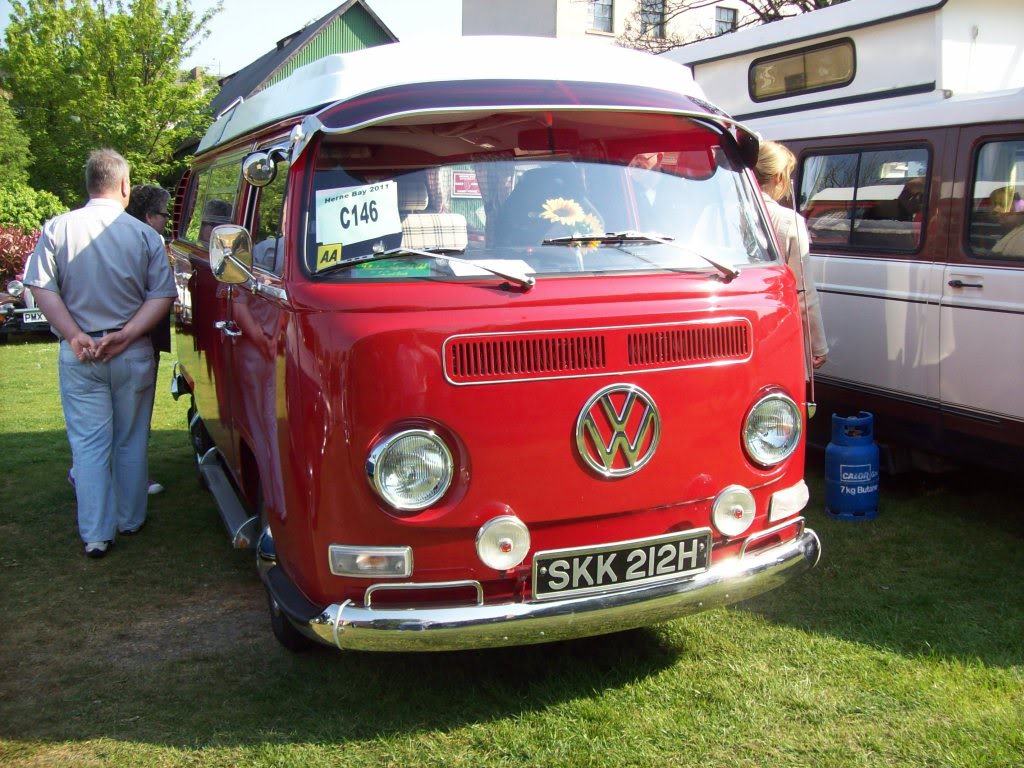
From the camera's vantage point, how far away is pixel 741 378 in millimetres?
3539

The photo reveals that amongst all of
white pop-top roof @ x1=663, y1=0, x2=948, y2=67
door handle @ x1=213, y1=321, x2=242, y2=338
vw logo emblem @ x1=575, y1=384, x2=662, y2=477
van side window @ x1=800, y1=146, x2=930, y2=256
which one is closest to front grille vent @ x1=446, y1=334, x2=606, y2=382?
vw logo emblem @ x1=575, y1=384, x2=662, y2=477

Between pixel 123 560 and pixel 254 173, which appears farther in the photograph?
pixel 123 560

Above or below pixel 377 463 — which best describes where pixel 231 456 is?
below

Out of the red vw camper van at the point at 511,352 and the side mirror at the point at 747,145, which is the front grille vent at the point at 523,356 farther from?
the side mirror at the point at 747,145

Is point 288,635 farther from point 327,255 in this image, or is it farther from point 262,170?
point 262,170

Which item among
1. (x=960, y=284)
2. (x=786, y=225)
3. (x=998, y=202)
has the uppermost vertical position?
(x=998, y=202)

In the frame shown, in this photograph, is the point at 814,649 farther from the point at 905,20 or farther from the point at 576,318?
the point at 905,20

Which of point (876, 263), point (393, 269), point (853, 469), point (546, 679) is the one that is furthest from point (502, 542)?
point (876, 263)

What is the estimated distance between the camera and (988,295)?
518cm

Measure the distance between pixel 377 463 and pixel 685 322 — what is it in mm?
1154

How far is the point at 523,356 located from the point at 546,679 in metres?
1.37

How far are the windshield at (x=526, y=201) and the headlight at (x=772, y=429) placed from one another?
1.78 ft

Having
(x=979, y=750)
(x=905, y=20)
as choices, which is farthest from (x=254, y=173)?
(x=905, y=20)

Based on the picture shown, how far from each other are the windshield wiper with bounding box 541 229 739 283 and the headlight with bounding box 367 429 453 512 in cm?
92
